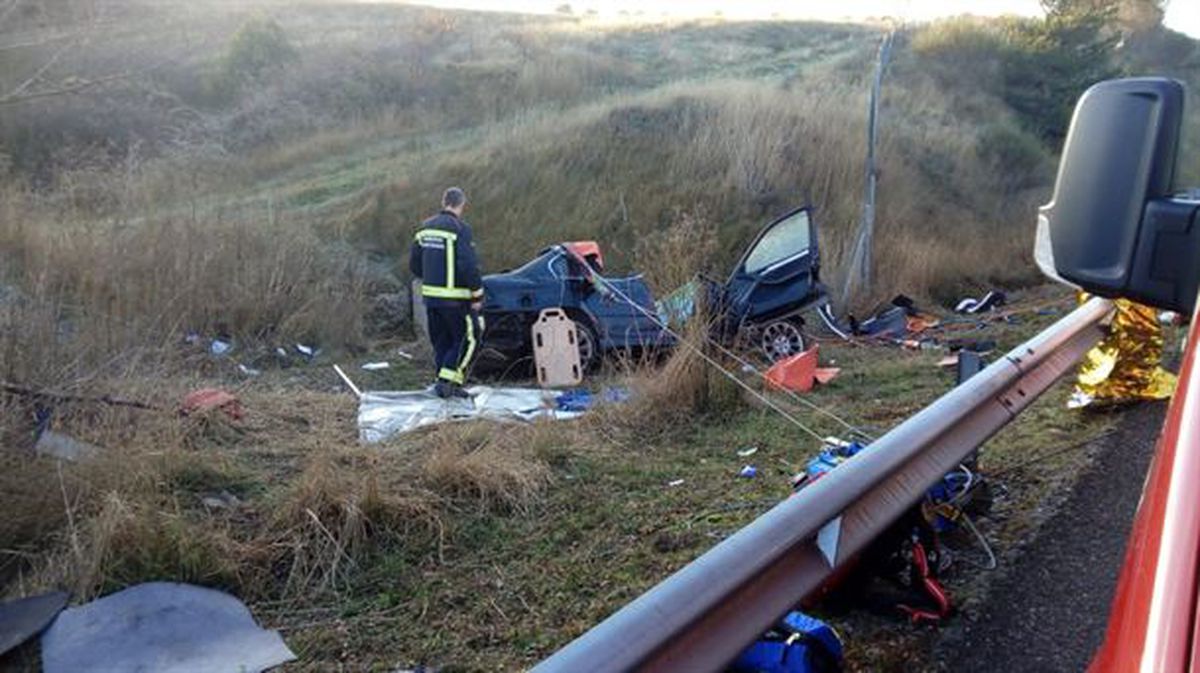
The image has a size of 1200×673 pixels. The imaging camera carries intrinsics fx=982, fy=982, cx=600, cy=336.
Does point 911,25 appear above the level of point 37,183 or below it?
above

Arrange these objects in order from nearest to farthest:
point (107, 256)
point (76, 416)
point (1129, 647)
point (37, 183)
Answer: point (1129, 647)
point (76, 416)
point (107, 256)
point (37, 183)

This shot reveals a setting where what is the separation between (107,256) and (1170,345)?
937 centimetres

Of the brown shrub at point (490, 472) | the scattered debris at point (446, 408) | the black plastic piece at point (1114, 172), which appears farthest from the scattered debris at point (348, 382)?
the black plastic piece at point (1114, 172)

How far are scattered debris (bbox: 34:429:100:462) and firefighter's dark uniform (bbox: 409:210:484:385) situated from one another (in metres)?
4.08

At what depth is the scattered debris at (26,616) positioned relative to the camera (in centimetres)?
366

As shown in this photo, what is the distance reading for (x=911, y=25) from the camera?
3100cm

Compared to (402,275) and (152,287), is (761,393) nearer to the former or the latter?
(152,287)

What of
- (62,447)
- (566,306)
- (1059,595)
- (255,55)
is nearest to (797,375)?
(566,306)

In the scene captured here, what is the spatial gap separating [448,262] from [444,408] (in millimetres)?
1829

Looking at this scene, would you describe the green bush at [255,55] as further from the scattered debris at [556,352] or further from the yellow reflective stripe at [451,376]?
the yellow reflective stripe at [451,376]

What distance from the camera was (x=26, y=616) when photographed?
12.5ft

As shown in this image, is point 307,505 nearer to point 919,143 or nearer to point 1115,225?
point 1115,225

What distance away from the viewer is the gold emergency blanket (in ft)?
17.6

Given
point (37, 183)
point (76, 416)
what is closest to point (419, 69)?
point (37, 183)
